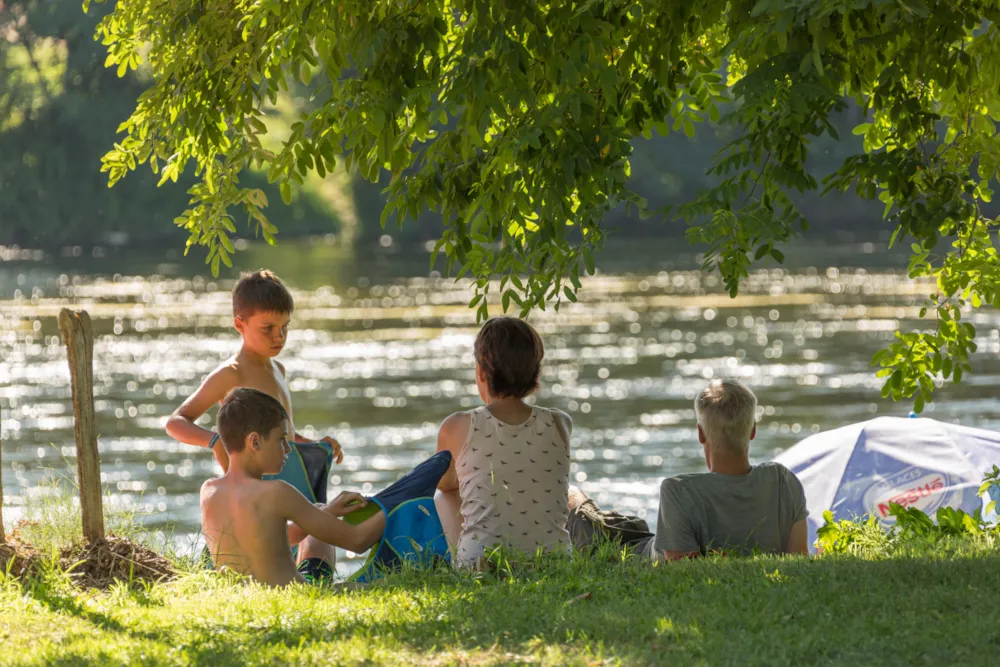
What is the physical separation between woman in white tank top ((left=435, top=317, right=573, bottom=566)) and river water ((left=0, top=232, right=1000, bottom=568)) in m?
6.95

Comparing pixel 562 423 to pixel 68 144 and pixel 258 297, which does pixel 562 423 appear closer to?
pixel 258 297

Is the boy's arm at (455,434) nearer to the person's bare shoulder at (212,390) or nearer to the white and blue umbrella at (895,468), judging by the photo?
the person's bare shoulder at (212,390)

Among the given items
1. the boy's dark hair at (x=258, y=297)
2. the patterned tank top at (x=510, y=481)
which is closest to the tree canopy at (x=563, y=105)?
the boy's dark hair at (x=258, y=297)

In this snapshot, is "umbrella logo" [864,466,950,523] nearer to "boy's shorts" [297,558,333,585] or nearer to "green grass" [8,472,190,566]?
"boy's shorts" [297,558,333,585]

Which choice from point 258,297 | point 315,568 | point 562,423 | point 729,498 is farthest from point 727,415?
point 258,297

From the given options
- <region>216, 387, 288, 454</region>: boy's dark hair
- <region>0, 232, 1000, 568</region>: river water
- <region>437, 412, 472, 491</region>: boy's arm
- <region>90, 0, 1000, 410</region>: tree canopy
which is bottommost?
<region>0, 232, 1000, 568</region>: river water

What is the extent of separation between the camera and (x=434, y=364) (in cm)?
2747

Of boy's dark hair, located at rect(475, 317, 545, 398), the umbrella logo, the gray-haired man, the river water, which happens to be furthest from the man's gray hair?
the river water

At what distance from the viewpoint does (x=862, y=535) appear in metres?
6.53

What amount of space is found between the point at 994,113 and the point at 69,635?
16.8ft

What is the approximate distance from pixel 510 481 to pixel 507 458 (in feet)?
0.30

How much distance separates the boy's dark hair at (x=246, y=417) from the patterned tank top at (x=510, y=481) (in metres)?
0.77

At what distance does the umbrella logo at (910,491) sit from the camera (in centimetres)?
807

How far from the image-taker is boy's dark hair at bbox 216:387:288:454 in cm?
571
